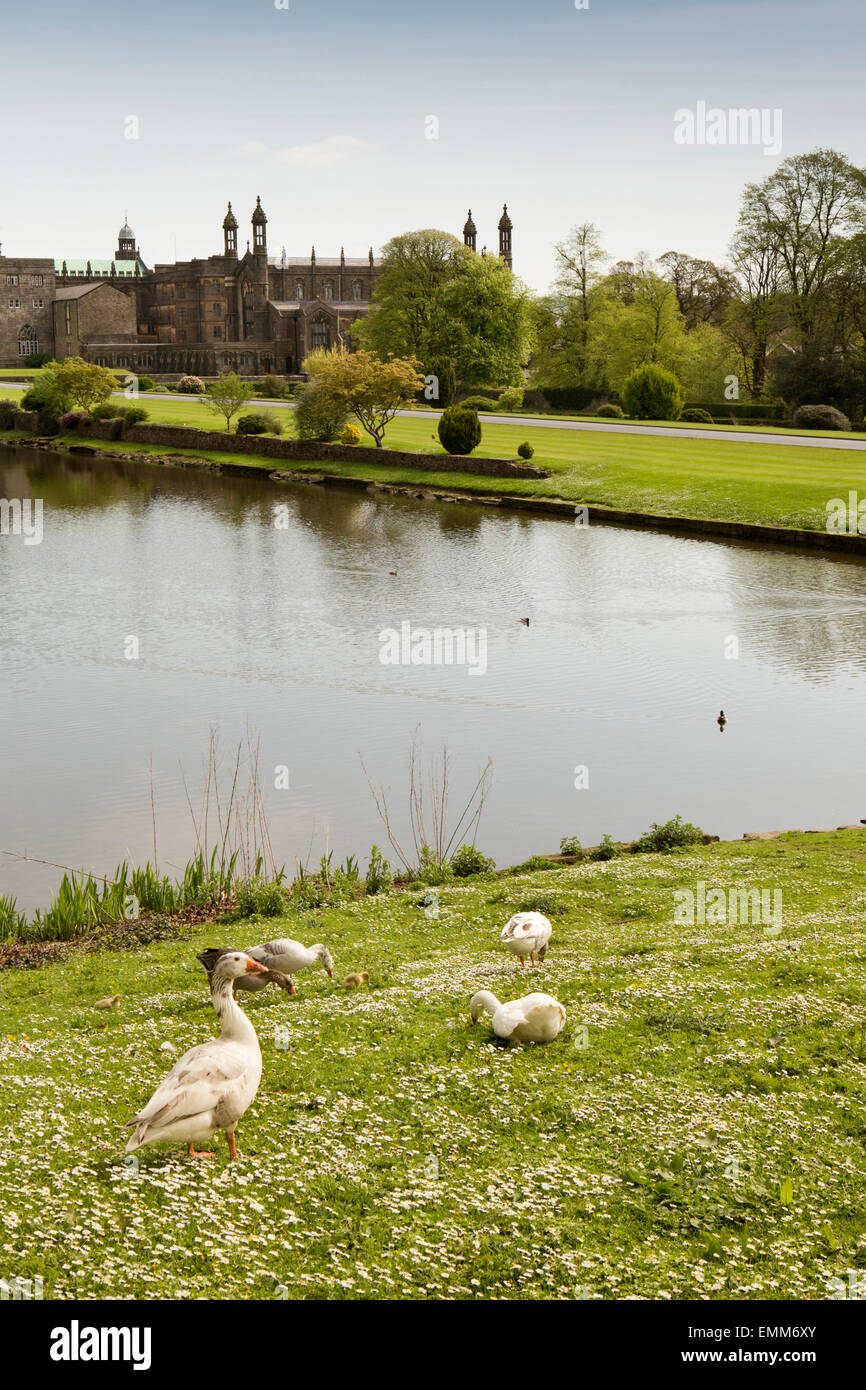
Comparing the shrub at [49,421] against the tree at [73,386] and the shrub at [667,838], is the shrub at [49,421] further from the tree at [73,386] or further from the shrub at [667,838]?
the shrub at [667,838]

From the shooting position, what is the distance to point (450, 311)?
87750mm

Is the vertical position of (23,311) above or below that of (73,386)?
above

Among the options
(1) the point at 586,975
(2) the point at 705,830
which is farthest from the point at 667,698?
(1) the point at 586,975

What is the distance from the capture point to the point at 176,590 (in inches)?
1368

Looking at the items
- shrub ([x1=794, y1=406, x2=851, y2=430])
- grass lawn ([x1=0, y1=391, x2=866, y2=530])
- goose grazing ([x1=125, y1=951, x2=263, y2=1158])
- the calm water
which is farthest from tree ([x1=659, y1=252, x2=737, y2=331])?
goose grazing ([x1=125, y1=951, x2=263, y2=1158])

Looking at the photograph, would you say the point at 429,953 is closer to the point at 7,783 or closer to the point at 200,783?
the point at 200,783

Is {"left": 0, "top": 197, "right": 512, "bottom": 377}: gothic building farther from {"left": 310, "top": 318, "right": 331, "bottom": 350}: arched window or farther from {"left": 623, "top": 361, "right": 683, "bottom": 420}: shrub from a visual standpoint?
{"left": 623, "top": 361, "right": 683, "bottom": 420}: shrub

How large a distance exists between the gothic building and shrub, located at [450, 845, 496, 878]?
130 metres

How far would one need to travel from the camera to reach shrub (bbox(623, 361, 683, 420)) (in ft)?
241

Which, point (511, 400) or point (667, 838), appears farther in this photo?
point (511, 400)

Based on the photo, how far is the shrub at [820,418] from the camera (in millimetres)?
69375

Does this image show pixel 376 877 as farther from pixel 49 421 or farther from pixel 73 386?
pixel 49 421

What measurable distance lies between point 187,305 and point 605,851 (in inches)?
5997

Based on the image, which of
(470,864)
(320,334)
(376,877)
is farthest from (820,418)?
(320,334)
